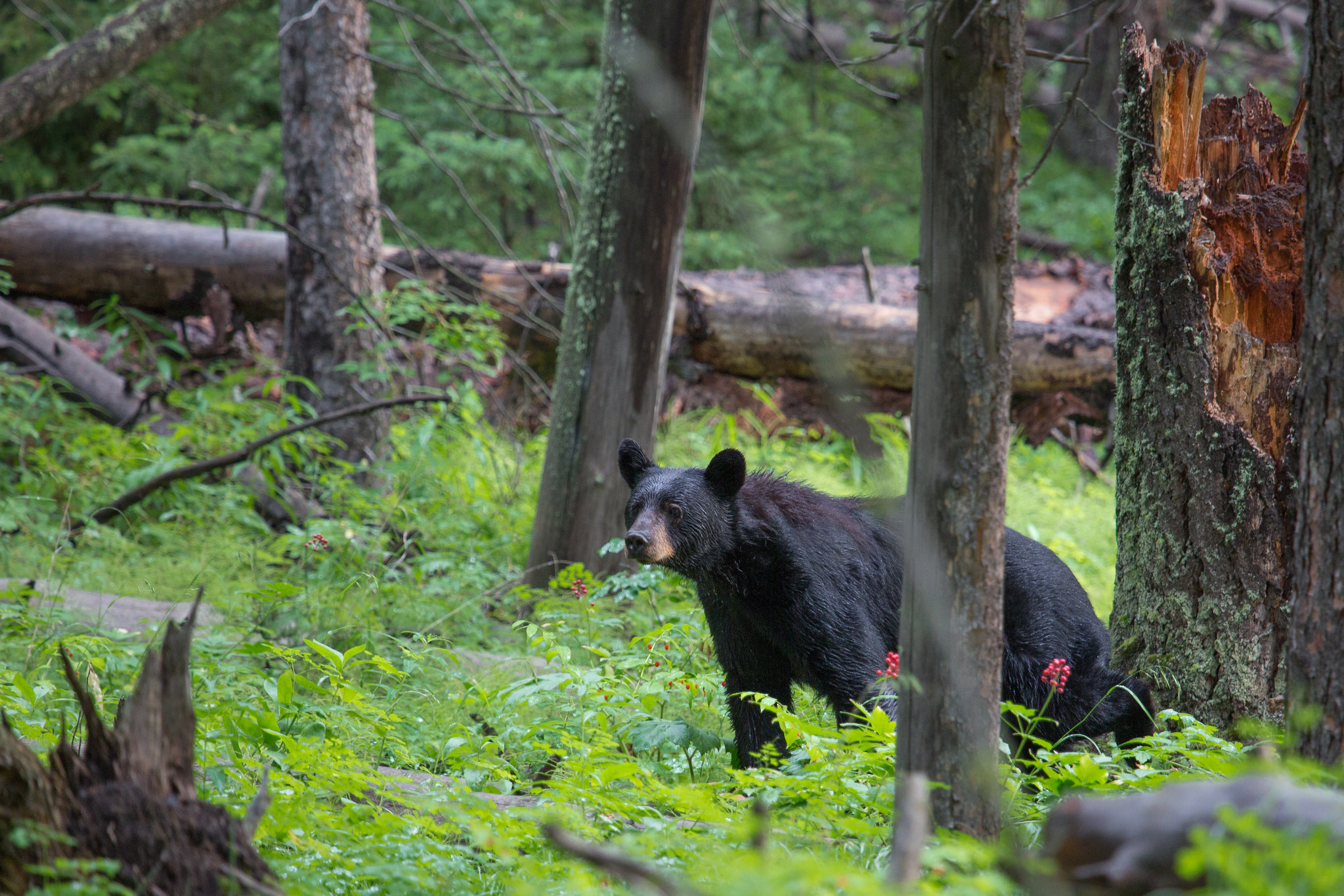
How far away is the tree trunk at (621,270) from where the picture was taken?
15.9 feet

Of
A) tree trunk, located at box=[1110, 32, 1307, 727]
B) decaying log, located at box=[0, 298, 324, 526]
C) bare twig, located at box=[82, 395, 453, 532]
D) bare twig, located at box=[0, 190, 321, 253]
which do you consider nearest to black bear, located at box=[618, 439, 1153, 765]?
tree trunk, located at box=[1110, 32, 1307, 727]

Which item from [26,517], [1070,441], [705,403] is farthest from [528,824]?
[1070,441]

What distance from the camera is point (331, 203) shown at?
674 centimetres

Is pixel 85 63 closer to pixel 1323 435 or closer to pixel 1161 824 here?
pixel 1323 435

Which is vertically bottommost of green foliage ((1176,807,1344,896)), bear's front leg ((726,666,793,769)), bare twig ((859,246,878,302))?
bear's front leg ((726,666,793,769))

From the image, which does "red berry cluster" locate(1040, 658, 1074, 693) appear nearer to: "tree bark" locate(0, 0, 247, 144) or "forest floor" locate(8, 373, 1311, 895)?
"forest floor" locate(8, 373, 1311, 895)

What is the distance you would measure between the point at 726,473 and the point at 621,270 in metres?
1.71

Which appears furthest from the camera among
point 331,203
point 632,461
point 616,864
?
point 331,203

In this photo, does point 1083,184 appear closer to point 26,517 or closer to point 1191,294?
point 1191,294

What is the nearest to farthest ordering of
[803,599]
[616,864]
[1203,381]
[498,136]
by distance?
[616,864] < [1203,381] < [803,599] < [498,136]

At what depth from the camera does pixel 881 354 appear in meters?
7.74

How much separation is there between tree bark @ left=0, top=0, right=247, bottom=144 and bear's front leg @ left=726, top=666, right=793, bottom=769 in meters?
5.33

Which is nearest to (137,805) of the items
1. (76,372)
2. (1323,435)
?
(1323,435)

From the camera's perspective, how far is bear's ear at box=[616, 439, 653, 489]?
4090 millimetres
